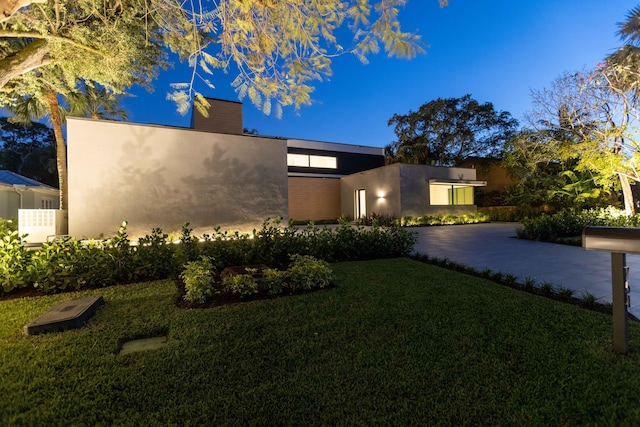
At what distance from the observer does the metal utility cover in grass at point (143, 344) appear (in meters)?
2.58

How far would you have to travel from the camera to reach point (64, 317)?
9.80 feet

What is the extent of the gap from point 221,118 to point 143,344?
12012 millimetres

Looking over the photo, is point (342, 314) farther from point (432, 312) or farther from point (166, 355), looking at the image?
point (166, 355)

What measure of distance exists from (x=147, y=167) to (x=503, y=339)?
32.7 ft

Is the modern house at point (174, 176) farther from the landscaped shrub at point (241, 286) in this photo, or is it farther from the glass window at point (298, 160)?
the glass window at point (298, 160)

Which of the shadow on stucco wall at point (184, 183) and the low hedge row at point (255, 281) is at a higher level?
the shadow on stucco wall at point (184, 183)

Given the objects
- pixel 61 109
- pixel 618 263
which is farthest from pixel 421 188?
pixel 61 109


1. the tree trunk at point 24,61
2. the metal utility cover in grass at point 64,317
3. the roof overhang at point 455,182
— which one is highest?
the tree trunk at point 24,61

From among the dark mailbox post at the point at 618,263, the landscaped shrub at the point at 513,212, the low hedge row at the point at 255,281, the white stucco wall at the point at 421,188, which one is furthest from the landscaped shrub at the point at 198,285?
the landscaped shrub at the point at 513,212

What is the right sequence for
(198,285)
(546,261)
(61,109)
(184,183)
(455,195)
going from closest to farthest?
(198,285) < (546,261) < (184,183) < (61,109) < (455,195)

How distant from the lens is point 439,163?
2441cm

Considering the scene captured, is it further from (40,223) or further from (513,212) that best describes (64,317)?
(513,212)

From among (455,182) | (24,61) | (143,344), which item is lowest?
(143,344)

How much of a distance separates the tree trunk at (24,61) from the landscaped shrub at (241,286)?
543cm
